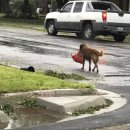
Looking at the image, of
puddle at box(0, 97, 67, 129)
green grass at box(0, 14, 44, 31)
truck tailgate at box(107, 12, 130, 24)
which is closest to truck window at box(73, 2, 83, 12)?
truck tailgate at box(107, 12, 130, 24)

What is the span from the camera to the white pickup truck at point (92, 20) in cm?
2331

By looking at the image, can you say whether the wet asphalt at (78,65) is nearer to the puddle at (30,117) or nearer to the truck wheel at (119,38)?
→ the puddle at (30,117)

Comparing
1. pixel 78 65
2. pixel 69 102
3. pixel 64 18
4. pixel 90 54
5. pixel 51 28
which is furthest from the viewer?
pixel 51 28

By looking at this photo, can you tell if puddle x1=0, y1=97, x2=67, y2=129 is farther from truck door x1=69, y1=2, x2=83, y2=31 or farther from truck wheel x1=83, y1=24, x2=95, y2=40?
truck door x1=69, y1=2, x2=83, y2=31

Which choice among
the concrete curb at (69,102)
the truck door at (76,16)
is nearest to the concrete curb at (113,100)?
the concrete curb at (69,102)

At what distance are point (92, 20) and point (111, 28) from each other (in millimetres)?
981

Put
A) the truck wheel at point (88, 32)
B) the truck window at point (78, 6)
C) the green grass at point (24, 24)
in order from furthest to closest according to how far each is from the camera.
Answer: the green grass at point (24, 24)
the truck window at point (78, 6)
the truck wheel at point (88, 32)

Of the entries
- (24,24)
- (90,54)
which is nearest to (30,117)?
(90,54)

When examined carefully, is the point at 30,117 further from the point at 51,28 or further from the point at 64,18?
the point at 51,28

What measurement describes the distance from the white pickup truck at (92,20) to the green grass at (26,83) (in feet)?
42.6

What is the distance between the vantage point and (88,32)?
2423 centimetres

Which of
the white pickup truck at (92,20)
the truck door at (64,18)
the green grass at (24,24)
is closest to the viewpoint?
the white pickup truck at (92,20)

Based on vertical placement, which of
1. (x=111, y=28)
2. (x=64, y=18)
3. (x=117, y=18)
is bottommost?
(x=111, y=28)

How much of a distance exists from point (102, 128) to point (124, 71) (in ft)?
20.4
